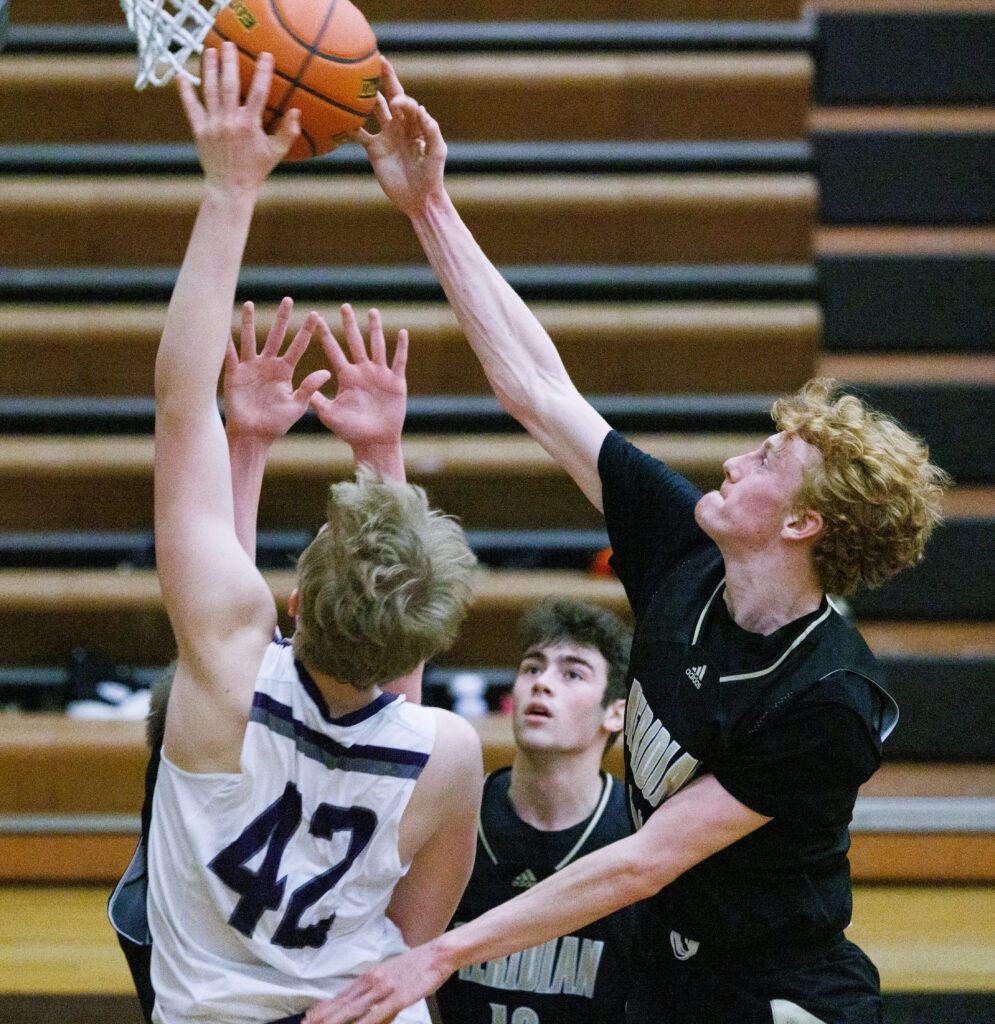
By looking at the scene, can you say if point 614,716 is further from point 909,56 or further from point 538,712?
point 909,56

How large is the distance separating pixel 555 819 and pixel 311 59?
161 centimetres

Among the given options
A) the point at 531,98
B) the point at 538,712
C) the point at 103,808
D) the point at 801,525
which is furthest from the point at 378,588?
the point at 531,98

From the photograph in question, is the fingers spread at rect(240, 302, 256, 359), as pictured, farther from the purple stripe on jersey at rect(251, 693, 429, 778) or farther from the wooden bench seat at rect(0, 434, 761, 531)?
the wooden bench seat at rect(0, 434, 761, 531)

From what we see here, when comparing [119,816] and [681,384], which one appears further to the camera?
[681,384]

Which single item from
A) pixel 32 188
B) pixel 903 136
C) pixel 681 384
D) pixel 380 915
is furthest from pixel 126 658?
pixel 903 136

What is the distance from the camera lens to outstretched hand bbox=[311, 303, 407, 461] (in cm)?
226

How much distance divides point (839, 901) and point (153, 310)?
3646 millimetres

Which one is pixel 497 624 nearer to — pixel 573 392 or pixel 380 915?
pixel 573 392

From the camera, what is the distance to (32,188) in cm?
500

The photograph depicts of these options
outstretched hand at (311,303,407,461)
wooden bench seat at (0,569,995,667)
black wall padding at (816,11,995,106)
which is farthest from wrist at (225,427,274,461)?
black wall padding at (816,11,995,106)

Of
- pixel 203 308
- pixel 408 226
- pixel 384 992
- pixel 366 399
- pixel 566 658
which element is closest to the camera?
pixel 203 308

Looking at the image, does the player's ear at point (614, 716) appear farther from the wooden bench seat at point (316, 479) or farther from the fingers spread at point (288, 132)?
the wooden bench seat at point (316, 479)

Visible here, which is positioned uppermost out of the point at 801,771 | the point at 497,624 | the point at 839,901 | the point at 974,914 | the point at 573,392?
the point at 573,392

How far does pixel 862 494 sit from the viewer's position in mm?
2033
